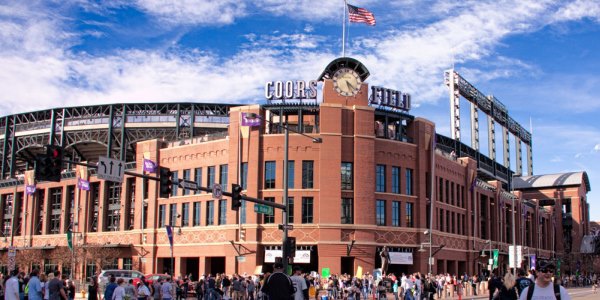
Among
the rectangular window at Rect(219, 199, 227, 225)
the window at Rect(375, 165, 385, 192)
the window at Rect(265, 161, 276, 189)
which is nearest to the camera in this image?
the window at Rect(265, 161, 276, 189)

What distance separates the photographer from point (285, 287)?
13.5 m

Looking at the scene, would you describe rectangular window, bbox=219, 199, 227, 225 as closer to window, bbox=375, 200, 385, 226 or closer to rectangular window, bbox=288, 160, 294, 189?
rectangular window, bbox=288, 160, 294, 189

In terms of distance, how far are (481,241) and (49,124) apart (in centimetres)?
5886

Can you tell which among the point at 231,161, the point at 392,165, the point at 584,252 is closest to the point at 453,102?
the point at 584,252

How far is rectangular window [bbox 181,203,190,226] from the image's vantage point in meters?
67.0

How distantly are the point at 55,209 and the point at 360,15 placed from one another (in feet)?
152

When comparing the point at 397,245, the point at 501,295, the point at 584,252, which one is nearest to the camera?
the point at 501,295

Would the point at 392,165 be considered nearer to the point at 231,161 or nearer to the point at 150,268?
the point at 231,161

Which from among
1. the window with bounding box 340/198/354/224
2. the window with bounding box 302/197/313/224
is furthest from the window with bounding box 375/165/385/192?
the window with bounding box 302/197/313/224

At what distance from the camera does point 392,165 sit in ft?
206

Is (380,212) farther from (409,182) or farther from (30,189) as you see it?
(30,189)

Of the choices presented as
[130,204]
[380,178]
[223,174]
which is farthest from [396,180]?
[130,204]

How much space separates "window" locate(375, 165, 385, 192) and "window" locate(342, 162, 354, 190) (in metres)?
2.71

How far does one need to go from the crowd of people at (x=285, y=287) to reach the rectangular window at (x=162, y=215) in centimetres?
1410
